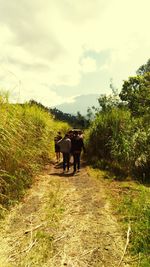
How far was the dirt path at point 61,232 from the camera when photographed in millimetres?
5605

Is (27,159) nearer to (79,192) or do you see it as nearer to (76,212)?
(79,192)

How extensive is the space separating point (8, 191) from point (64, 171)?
A: 6029 mm

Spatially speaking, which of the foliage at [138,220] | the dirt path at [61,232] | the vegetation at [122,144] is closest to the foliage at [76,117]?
the vegetation at [122,144]

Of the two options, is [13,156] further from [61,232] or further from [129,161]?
[129,161]

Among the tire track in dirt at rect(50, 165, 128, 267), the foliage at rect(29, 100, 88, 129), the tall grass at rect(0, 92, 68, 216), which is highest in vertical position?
the foliage at rect(29, 100, 88, 129)

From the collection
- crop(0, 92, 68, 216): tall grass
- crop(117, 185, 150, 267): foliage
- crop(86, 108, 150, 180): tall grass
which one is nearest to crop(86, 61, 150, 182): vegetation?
crop(86, 108, 150, 180): tall grass

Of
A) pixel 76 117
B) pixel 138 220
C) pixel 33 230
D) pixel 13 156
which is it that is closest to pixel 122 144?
pixel 13 156

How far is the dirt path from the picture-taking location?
18.4 ft

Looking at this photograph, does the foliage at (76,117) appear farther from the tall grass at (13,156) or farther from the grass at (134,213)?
the grass at (134,213)

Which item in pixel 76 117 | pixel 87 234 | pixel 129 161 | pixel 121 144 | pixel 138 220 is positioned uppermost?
pixel 76 117

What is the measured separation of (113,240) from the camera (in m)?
6.29

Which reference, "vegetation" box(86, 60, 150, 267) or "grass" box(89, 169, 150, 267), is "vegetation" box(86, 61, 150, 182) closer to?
"vegetation" box(86, 60, 150, 267)

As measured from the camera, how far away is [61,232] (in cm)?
671

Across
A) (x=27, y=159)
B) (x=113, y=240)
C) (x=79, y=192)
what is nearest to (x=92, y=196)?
(x=79, y=192)
